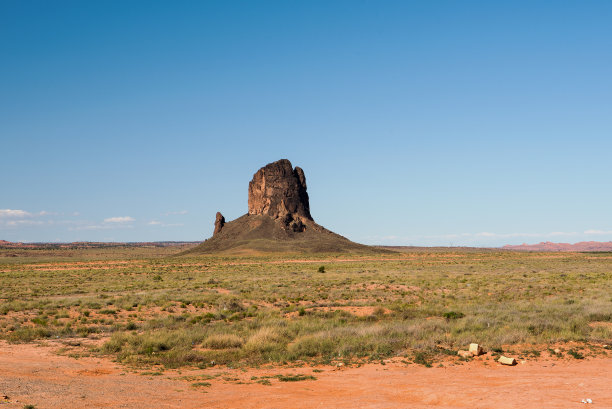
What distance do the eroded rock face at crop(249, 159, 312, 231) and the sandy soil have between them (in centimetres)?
13203

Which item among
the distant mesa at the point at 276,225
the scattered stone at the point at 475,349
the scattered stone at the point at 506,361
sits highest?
the distant mesa at the point at 276,225

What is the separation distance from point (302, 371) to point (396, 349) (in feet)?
11.6

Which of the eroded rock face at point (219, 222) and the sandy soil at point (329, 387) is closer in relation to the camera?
the sandy soil at point (329, 387)

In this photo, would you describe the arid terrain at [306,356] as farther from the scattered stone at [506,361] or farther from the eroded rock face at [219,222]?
the eroded rock face at [219,222]

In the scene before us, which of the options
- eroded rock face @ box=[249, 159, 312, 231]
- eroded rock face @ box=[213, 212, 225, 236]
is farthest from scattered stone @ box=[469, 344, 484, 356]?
eroded rock face @ box=[213, 212, 225, 236]

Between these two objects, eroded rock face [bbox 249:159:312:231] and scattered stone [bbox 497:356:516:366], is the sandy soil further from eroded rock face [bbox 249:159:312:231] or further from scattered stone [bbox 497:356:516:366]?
eroded rock face [bbox 249:159:312:231]

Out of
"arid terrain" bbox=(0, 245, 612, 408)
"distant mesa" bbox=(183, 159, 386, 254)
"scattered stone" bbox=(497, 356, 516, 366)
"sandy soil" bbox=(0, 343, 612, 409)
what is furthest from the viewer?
"distant mesa" bbox=(183, 159, 386, 254)

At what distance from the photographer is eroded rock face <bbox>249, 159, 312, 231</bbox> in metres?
149


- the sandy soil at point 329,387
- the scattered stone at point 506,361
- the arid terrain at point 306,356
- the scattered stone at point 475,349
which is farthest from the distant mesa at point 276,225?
the scattered stone at point 506,361

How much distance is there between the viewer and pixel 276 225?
142875 mm

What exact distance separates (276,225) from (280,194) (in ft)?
40.7

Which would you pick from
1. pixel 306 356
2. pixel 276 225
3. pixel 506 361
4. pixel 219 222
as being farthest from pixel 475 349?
pixel 219 222

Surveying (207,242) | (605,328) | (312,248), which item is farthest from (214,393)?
(207,242)

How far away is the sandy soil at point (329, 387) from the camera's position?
10023mm
